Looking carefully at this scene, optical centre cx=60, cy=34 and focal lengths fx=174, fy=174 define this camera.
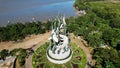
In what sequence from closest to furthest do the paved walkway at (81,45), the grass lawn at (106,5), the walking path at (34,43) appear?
1. the paved walkway at (81,45)
2. the walking path at (34,43)
3. the grass lawn at (106,5)

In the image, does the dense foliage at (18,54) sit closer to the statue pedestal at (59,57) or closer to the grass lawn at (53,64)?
the grass lawn at (53,64)

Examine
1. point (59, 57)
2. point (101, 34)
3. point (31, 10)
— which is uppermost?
point (31, 10)

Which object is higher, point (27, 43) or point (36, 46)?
point (27, 43)

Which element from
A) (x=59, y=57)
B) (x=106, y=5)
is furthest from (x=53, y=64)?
(x=106, y=5)

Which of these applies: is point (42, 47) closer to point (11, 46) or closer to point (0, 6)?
point (11, 46)

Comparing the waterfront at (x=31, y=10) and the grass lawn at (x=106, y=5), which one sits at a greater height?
the waterfront at (x=31, y=10)

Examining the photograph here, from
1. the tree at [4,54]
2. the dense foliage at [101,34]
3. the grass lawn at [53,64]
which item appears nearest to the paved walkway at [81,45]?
the grass lawn at [53,64]

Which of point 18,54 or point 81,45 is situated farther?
point 81,45

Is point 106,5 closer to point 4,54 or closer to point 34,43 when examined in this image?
point 34,43

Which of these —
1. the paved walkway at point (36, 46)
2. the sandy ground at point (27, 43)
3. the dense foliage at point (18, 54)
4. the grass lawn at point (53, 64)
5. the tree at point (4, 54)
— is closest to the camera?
the grass lawn at point (53, 64)
